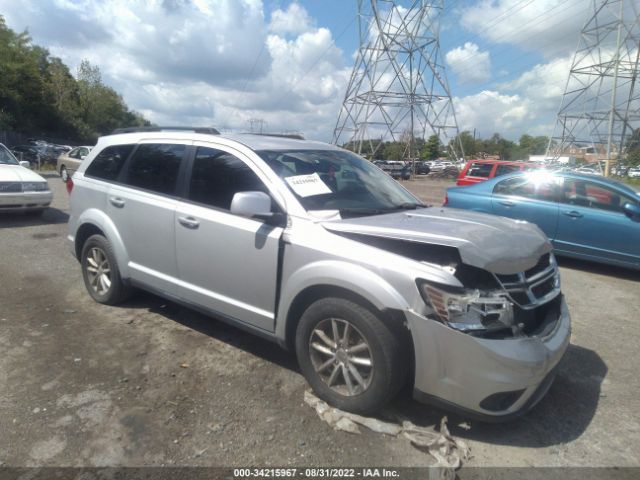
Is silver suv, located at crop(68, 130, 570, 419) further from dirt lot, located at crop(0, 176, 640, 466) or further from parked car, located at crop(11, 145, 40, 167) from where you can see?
parked car, located at crop(11, 145, 40, 167)

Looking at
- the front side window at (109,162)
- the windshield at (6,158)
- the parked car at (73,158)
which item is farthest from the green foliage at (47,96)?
the front side window at (109,162)

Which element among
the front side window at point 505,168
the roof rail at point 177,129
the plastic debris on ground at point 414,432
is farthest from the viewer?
the front side window at point 505,168

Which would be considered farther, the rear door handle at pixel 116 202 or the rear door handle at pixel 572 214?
the rear door handle at pixel 572 214

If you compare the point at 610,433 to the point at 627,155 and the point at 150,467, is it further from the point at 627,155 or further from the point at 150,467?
the point at 627,155

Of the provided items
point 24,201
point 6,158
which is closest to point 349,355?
point 24,201

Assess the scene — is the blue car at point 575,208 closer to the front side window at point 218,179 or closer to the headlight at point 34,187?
the front side window at point 218,179

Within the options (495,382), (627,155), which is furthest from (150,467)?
(627,155)

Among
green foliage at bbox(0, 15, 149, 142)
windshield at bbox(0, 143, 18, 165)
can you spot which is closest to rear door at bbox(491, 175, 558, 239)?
windshield at bbox(0, 143, 18, 165)

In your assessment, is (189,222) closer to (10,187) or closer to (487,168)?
(10,187)

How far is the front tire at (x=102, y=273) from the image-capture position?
180 inches

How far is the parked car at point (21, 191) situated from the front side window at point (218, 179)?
276 inches

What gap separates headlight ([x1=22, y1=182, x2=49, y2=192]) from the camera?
9.22 meters

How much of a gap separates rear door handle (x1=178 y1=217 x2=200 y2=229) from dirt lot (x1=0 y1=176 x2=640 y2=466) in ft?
3.46

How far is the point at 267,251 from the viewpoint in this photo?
3275mm
